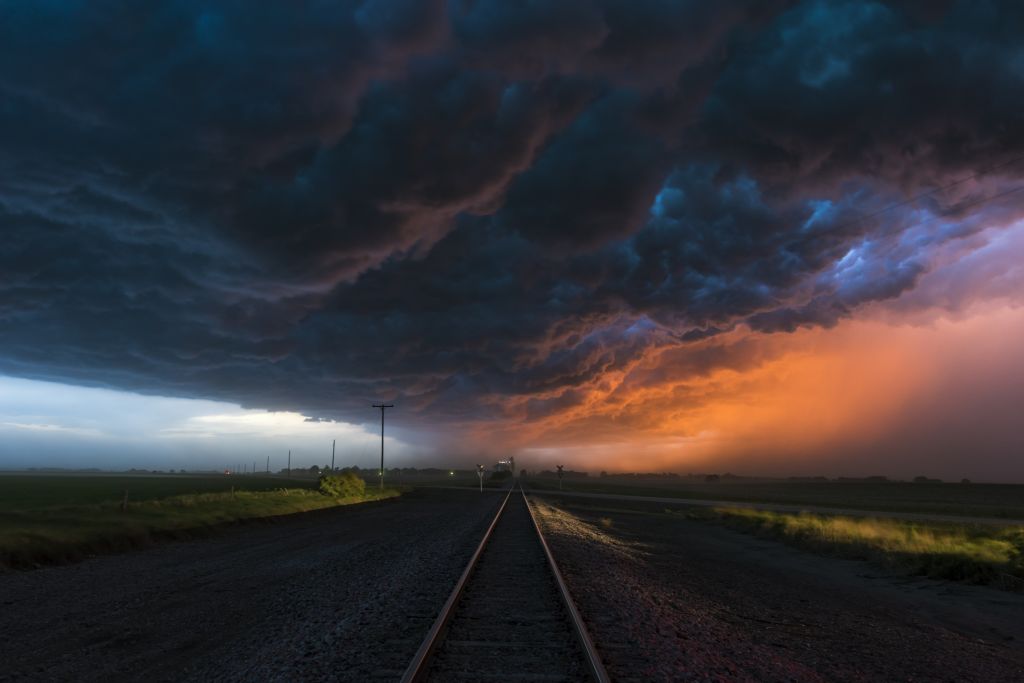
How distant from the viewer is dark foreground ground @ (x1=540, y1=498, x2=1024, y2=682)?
25.5ft

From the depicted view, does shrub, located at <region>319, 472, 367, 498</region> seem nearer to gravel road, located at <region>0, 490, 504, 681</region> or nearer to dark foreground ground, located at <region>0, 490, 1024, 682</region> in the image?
dark foreground ground, located at <region>0, 490, 1024, 682</region>

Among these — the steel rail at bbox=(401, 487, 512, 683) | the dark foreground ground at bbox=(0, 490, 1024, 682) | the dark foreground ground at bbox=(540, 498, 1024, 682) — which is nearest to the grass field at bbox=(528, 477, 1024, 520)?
the dark foreground ground at bbox=(540, 498, 1024, 682)

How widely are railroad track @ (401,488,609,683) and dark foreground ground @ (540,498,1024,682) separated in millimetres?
392

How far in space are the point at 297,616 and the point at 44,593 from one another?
284 inches

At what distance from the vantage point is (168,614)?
11180mm

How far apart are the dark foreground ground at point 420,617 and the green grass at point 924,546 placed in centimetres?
110

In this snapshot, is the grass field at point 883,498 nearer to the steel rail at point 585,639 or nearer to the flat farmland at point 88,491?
the steel rail at point 585,639

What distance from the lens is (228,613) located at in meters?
11.1

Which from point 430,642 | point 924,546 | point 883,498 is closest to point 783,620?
point 430,642

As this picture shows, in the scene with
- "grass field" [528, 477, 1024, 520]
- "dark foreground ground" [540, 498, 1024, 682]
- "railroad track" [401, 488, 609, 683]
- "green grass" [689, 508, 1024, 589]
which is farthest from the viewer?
"grass field" [528, 477, 1024, 520]

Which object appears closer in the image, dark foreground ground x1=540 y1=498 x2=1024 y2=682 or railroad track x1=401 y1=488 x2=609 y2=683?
railroad track x1=401 y1=488 x2=609 y2=683

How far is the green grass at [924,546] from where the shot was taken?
17000mm

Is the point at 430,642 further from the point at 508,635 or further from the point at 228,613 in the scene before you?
the point at 228,613

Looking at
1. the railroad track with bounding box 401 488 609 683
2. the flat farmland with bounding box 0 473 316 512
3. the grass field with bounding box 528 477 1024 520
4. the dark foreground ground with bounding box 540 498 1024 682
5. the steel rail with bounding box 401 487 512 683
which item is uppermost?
the steel rail with bounding box 401 487 512 683
